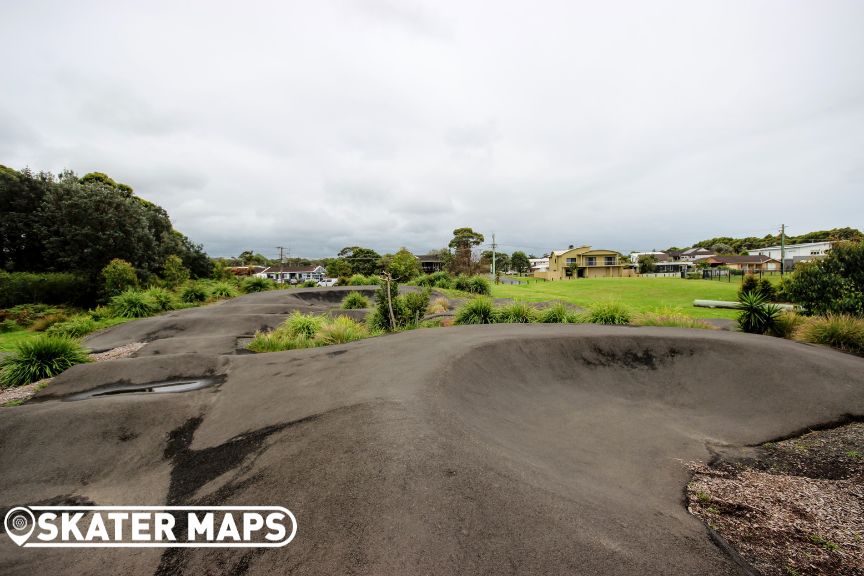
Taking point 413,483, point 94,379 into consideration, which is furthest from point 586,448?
point 94,379

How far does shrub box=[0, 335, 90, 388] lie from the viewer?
306 inches

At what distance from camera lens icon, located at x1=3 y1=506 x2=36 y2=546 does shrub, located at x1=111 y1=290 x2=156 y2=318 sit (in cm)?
1669

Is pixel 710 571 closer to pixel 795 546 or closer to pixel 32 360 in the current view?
pixel 795 546

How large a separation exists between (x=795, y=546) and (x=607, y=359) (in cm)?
520

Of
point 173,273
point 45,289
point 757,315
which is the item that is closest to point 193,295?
point 173,273

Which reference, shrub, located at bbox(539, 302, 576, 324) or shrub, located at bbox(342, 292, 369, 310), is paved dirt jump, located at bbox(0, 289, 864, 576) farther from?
shrub, located at bbox(342, 292, 369, 310)

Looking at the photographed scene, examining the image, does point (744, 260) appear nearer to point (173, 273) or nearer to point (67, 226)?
point (173, 273)

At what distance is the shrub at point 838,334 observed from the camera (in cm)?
786

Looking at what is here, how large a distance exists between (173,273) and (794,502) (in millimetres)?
32847

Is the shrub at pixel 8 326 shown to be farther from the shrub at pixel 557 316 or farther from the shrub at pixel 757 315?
the shrub at pixel 757 315

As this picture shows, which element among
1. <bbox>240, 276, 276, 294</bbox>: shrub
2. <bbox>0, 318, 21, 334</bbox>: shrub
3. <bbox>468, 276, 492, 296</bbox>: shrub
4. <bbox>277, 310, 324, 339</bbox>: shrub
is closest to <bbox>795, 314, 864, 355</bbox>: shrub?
<bbox>277, 310, 324, 339</bbox>: shrub

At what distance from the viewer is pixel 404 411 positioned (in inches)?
165

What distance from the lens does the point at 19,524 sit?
3.49 meters

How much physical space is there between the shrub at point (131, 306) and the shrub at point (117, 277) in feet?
4.70
